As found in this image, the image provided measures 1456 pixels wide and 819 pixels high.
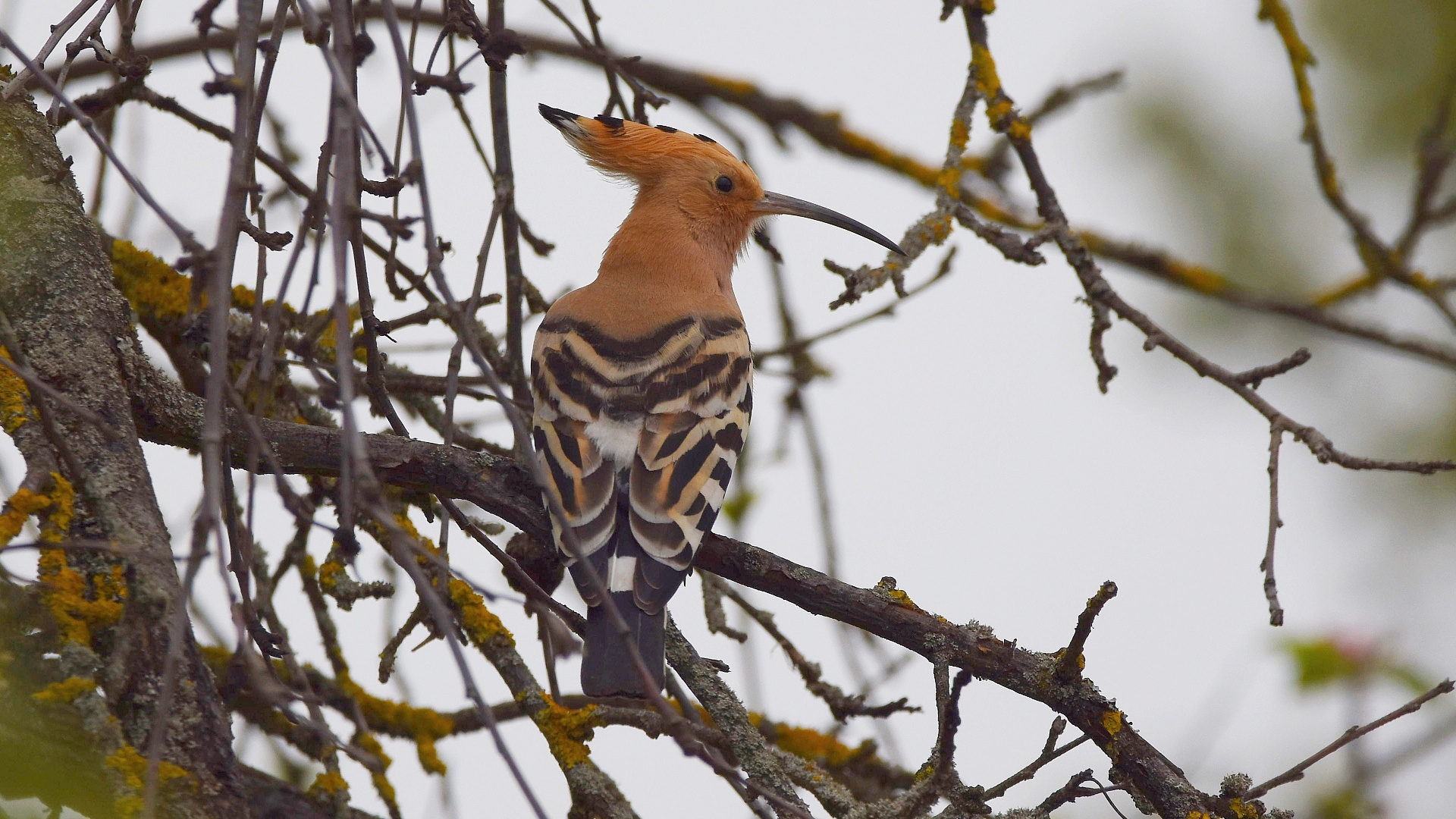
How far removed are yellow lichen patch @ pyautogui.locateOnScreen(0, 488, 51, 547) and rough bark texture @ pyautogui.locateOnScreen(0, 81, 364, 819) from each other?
0.06 feet

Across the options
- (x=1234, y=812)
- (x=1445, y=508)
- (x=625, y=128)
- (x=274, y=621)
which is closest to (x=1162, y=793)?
(x=1234, y=812)

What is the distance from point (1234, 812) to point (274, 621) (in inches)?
59.5

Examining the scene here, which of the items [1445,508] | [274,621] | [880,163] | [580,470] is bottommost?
[274,621]

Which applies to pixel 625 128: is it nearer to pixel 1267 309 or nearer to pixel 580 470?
pixel 580 470

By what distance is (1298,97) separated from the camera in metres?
2.98

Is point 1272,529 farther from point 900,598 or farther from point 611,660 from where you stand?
point 611,660

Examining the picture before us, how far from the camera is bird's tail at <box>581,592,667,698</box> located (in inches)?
88.0

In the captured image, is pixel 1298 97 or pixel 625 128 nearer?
pixel 1298 97

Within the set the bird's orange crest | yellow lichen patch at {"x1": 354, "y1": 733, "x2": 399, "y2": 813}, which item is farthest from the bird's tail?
the bird's orange crest

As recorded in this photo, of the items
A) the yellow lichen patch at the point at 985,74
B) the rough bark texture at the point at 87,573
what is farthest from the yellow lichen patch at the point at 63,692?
the yellow lichen patch at the point at 985,74

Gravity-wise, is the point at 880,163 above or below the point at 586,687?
above

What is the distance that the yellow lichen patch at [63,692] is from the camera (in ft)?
5.59

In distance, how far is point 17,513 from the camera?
1812mm

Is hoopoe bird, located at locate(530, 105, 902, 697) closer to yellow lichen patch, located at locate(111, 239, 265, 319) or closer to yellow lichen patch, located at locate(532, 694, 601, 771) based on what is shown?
yellow lichen patch, located at locate(532, 694, 601, 771)
